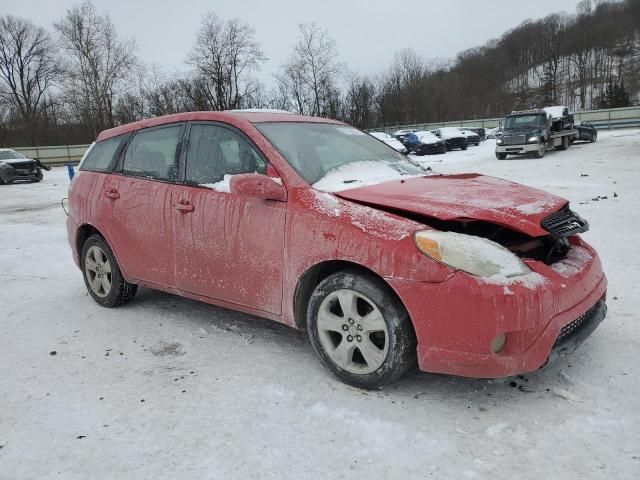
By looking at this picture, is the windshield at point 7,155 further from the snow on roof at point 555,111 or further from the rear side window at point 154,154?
the snow on roof at point 555,111

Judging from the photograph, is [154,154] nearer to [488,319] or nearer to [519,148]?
[488,319]

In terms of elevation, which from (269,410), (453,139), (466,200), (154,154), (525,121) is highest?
(525,121)

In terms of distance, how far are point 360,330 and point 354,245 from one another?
0.48 meters

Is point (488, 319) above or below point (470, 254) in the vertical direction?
below

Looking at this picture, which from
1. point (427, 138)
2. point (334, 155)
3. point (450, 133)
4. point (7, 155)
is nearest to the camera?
point (334, 155)

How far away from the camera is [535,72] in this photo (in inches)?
3718

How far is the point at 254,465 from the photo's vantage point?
2.25 m

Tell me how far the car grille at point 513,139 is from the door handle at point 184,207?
20.4m

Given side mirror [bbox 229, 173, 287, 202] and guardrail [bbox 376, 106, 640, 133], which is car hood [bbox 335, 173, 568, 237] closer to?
side mirror [bbox 229, 173, 287, 202]

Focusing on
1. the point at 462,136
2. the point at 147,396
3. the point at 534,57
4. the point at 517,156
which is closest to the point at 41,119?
the point at 462,136

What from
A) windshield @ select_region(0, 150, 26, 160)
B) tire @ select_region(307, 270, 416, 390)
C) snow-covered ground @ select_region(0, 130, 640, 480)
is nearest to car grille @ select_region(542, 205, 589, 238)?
snow-covered ground @ select_region(0, 130, 640, 480)

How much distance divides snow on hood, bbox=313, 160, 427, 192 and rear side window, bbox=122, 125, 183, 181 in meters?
1.30

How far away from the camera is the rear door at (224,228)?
3145 mm

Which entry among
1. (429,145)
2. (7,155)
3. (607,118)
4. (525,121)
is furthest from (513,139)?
(607,118)
